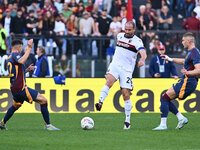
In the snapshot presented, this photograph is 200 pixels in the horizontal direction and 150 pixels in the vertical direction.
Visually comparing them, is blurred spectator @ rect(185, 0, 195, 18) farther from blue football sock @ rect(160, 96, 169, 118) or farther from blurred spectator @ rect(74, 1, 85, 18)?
blue football sock @ rect(160, 96, 169, 118)

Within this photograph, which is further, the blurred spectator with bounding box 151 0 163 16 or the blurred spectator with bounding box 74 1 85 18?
the blurred spectator with bounding box 151 0 163 16

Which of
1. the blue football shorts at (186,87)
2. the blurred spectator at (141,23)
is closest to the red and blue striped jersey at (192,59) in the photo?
the blue football shorts at (186,87)

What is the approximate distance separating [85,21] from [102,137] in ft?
43.6

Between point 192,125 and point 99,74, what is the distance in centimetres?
853

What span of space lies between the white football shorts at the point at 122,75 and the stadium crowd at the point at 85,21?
8613 millimetres

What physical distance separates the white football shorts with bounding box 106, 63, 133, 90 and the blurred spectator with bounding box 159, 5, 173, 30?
11503 mm

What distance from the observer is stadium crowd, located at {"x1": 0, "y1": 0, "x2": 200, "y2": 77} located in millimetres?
22344

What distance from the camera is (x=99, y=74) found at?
72.7ft

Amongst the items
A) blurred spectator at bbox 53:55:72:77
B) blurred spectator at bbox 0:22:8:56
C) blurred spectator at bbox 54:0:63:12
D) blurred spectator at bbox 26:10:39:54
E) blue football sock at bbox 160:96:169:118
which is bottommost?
blurred spectator at bbox 53:55:72:77

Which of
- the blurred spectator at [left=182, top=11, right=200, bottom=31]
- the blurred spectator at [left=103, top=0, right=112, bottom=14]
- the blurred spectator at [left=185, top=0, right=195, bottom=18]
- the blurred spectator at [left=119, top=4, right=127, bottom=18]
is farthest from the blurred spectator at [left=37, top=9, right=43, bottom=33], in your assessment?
the blurred spectator at [left=185, top=0, right=195, bottom=18]

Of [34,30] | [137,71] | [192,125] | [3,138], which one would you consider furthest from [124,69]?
[34,30]

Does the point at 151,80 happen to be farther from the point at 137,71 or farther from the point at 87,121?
the point at 87,121

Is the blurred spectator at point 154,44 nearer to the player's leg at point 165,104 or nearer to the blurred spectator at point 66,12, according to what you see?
the blurred spectator at point 66,12

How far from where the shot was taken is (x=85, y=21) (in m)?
23.9
